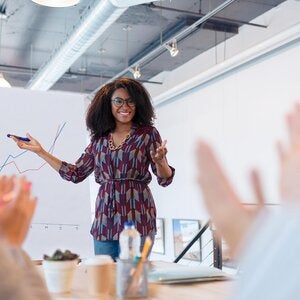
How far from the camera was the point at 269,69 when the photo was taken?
5512 millimetres

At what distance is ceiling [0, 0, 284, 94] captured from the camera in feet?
19.0

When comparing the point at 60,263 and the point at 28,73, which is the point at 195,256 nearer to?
the point at 28,73

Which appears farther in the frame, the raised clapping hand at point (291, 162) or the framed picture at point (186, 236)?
the framed picture at point (186, 236)

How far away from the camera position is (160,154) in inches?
81.7

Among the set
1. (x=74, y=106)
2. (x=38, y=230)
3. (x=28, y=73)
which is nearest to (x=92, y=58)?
(x=28, y=73)

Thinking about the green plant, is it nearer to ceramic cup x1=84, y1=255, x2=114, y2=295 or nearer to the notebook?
ceramic cup x1=84, y1=255, x2=114, y2=295

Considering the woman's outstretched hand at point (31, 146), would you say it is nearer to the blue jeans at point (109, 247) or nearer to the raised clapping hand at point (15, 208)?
the blue jeans at point (109, 247)

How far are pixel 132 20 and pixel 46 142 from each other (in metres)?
3.64

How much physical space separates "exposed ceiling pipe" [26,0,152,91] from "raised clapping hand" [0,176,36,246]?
2.95 m

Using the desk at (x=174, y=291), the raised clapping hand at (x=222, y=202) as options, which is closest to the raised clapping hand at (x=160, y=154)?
the desk at (x=174, y=291)

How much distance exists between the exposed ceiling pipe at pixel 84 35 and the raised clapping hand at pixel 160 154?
1.62 metres

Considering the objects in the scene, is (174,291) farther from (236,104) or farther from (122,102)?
(236,104)

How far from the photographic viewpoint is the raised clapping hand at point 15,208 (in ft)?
1.84

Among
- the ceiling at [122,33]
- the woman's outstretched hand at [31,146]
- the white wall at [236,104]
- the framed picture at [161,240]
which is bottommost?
the framed picture at [161,240]
